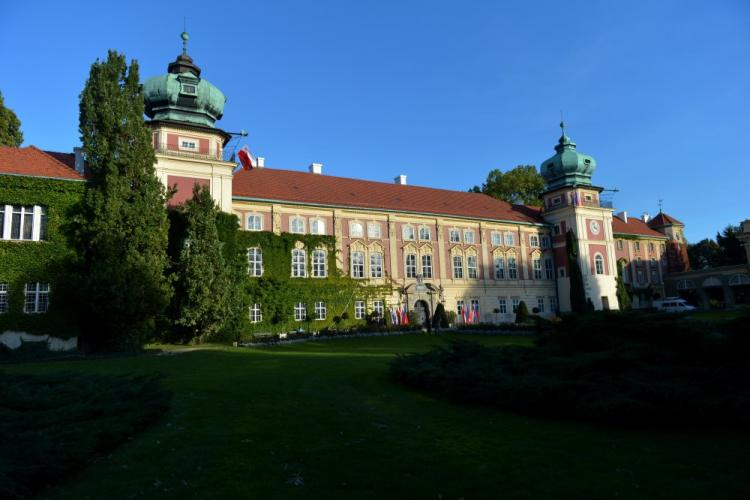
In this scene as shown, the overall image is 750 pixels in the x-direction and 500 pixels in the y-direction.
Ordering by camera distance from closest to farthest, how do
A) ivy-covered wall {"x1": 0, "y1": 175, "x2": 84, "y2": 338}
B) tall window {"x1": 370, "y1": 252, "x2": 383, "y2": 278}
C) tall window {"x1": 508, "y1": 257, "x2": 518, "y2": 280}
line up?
ivy-covered wall {"x1": 0, "y1": 175, "x2": 84, "y2": 338}, tall window {"x1": 370, "y1": 252, "x2": 383, "y2": 278}, tall window {"x1": 508, "y1": 257, "x2": 518, "y2": 280}

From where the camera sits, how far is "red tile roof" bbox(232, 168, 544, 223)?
3731cm

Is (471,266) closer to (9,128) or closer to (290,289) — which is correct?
(290,289)

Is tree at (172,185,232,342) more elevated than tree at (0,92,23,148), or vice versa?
tree at (0,92,23,148)

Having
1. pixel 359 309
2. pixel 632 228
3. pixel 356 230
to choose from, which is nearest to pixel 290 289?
pixel 359 309

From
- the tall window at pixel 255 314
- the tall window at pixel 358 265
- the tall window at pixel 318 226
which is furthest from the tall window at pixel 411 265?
the tall window at pixel 255 314

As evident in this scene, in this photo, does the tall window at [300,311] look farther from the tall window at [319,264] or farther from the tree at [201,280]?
the tree at [201,280]

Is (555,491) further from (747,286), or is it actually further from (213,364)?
(747,286)

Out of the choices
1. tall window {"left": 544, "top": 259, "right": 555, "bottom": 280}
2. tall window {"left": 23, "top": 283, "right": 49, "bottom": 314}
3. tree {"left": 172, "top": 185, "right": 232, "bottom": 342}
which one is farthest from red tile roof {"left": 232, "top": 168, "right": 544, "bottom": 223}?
tall window {"left": 23, "top": 283, "right": 49, "bottom": 314}

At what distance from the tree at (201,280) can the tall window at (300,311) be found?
26.4 feet

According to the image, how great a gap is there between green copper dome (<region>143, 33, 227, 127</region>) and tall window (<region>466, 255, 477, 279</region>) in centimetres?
2307

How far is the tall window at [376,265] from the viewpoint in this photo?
129 ft

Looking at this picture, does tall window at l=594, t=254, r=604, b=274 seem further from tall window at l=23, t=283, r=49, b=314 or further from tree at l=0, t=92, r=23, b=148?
tree at l=0, t=92, r=23, b=148

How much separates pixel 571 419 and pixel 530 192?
5280cm

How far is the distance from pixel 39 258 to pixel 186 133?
11.8 meters
